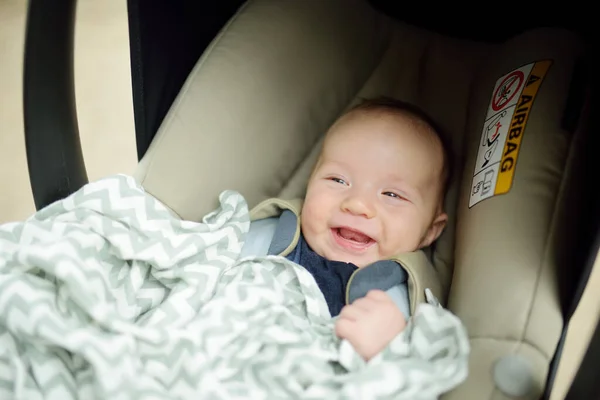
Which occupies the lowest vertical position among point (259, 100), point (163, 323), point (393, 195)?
point (163, 323)

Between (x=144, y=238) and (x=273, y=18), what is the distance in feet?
1.63

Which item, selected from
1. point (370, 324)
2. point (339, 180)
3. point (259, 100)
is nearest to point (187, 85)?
point (259, 100)

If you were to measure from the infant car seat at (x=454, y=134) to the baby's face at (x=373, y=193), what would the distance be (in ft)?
0.27

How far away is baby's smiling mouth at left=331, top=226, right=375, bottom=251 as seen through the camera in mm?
969

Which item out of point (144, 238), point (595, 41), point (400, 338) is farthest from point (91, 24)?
point (400, 338)

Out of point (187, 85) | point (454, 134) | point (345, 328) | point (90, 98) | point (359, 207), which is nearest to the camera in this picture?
point (345, 328)

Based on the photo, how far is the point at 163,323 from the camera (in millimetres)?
818

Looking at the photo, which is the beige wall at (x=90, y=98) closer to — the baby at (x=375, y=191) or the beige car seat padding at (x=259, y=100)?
the beige car seat padding at (x=259, y=100)

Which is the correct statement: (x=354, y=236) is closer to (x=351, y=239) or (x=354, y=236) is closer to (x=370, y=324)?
(x=351, y=239)

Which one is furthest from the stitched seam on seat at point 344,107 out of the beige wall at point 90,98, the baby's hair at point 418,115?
the beige wall at point 90,98

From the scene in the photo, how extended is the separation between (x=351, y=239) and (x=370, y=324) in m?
0.20

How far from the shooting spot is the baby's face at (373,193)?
0.96 metres

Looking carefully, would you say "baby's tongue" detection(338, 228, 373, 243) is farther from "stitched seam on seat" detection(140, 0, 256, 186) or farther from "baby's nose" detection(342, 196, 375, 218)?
"stitched seam on seat" detection(140, 0, 256, 186)

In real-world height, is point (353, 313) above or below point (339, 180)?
below
